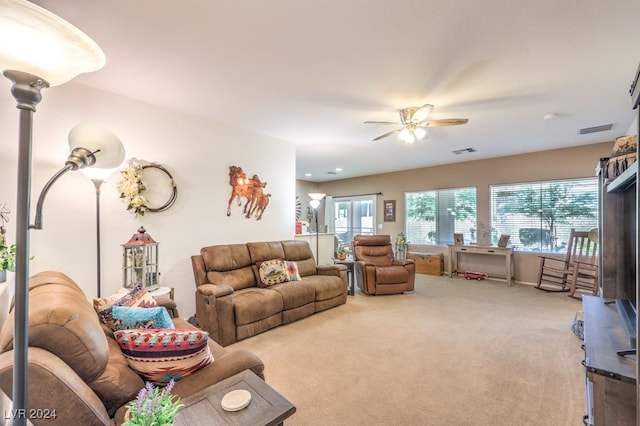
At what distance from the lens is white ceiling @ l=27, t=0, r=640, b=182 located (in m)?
1.76

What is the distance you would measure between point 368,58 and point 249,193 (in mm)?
2608

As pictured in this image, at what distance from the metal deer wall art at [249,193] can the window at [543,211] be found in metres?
4.83

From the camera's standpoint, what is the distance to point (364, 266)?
4727 millimetres

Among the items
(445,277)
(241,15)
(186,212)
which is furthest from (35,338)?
(445,277)

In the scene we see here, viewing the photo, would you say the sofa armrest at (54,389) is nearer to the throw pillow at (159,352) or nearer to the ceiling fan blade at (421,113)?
the throw pillow at (159,352)

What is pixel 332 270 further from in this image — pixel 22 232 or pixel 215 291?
pixel 22 232

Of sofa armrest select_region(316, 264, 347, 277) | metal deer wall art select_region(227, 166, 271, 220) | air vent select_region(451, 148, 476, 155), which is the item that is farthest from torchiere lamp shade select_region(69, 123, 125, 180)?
air vent select_region(451, 148, 476, 155)

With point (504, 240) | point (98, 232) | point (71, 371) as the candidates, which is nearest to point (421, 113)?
point (71, 371)

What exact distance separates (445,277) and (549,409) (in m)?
4.39

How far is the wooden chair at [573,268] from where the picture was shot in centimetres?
446

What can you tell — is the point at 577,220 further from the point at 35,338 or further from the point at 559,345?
the point at 35,338

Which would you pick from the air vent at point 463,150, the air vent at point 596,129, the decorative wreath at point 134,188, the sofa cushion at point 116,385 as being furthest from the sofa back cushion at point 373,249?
the sofa cushion at point 116,385

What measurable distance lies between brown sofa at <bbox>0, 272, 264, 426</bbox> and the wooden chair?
5.63 metres

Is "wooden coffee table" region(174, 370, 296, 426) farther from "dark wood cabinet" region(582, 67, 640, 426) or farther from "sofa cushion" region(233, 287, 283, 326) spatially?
"sofa cushion" region(233, 287, 283, 326)
